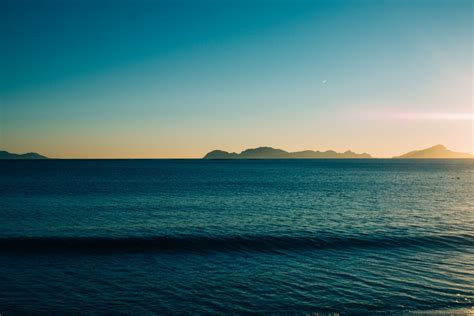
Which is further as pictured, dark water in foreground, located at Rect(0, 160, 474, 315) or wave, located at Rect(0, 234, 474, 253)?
wave, located at Rect(0, 234, 474, 253)

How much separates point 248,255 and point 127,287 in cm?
986

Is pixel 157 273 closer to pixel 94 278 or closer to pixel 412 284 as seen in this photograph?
pixel 94 278

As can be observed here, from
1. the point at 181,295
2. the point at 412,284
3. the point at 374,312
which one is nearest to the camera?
the point at 374,312

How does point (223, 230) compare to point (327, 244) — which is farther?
point (223, 230)

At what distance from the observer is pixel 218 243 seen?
28688mm

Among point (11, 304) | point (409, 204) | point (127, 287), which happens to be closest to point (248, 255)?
point (127, 287)

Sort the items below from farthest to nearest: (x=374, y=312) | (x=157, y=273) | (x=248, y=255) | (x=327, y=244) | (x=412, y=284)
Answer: (x=327, y=244), (x=248, y=255), (x=157, y=273), (x=412, y=284), (x=374, y=312)

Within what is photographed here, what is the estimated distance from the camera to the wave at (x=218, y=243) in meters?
27.0

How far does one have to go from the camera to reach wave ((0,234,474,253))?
27.0m

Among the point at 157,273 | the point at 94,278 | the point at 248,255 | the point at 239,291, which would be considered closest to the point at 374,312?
the point at 239,291

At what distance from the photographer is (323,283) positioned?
62.3 ft

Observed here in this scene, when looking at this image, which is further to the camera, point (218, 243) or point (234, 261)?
point (218, 243)

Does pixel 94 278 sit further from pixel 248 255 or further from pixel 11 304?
pixel 248 255

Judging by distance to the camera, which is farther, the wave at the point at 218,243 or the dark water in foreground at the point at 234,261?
the wave at the point at 218,243
